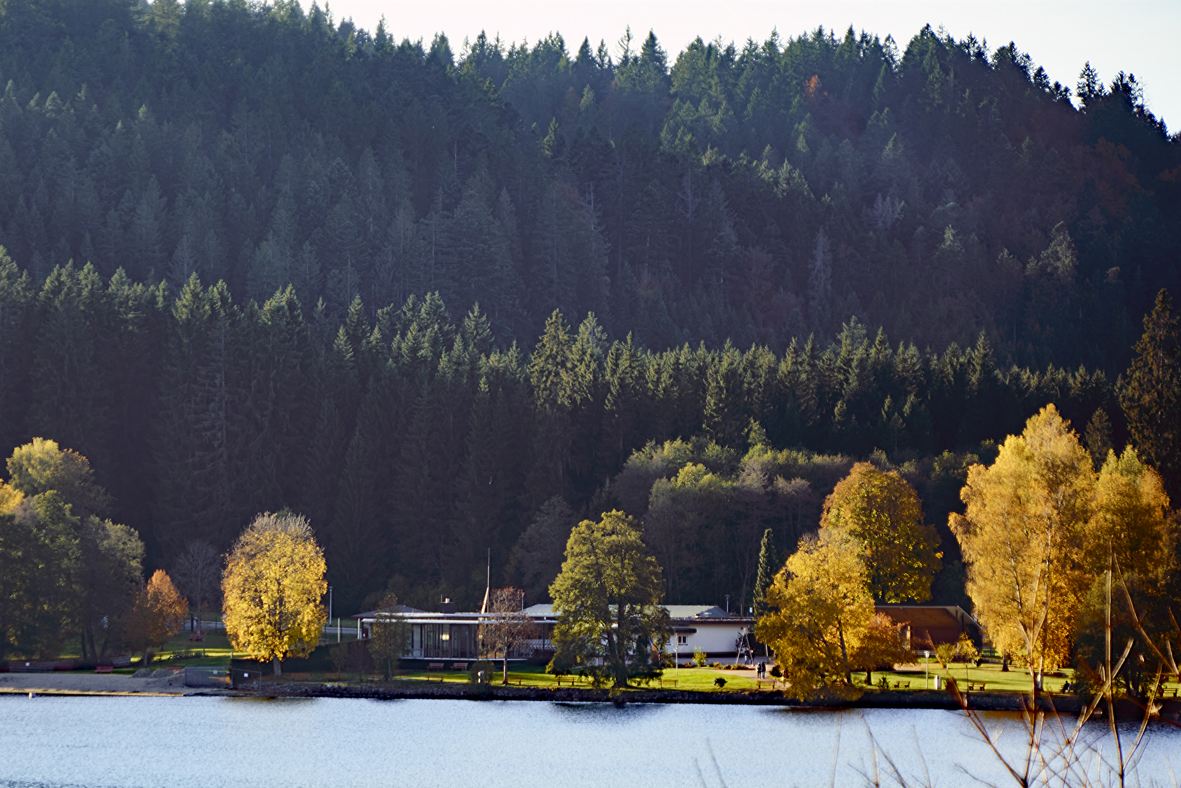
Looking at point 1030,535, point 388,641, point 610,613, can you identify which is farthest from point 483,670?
point 1030,535

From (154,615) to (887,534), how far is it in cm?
5045

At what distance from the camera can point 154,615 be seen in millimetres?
93188

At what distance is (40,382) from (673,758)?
90245mm

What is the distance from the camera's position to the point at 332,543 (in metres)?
124

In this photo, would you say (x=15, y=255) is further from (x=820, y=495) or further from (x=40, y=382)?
(x=820, y=495)

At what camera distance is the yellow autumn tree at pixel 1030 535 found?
67438 millimetres

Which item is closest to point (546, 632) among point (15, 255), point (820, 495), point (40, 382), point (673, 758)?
point (820, 495)

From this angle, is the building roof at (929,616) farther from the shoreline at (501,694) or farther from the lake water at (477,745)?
the lake water at (477,745)

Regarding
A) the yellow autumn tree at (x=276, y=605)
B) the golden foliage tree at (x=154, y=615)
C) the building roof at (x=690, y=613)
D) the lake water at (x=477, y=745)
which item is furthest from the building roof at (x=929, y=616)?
the golden foliage tree at (x=154, y=615)

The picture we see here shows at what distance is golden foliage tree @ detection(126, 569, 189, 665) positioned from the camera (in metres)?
92.0

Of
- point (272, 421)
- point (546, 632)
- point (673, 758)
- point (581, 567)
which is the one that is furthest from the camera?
point (272, 421)

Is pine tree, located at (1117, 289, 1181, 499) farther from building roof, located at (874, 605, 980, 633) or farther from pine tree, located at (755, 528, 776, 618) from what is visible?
pine tree, located at (755, 528, 776, 618)

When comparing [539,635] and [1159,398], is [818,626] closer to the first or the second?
[539,635]

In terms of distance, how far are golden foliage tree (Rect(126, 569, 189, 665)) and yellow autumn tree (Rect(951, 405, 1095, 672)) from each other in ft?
175
